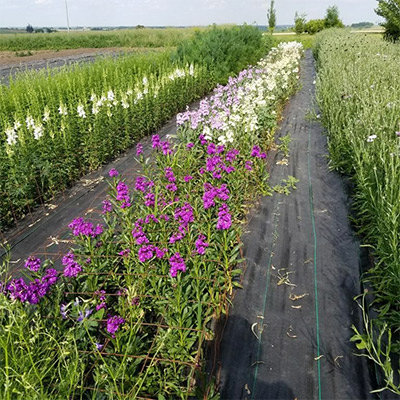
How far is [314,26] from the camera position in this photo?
4600 centimetres

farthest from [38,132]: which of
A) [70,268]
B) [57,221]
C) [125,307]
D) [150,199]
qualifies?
[125,307]

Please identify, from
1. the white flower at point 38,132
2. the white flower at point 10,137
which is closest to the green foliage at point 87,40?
the white flower at point 38,132

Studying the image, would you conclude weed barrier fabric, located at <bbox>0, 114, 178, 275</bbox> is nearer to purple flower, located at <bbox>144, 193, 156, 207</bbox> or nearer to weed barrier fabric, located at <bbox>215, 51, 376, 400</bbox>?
purple flower, located at <bbox>144, 193, 156, 207</bbox>

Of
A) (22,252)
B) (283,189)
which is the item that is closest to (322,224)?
(283,189)

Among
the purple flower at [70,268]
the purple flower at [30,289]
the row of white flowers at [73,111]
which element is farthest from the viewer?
the row of white flowers at [73,111]

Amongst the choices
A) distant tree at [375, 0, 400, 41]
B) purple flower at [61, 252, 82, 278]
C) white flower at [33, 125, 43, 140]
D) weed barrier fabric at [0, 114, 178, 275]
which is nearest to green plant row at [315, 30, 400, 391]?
purple flower at [61, 252, 82, 278]

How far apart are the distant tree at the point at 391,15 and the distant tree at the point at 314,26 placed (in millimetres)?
25604

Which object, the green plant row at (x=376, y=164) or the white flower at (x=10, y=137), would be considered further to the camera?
the white flower at (x=10, y=137)

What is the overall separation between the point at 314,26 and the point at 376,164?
1900 inches

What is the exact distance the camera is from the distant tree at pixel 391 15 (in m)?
20.2

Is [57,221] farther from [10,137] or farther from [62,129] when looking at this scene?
[62,129]

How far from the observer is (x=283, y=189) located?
521 cm

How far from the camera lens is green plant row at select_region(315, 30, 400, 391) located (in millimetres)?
2932

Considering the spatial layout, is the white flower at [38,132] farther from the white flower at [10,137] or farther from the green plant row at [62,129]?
the white flower at [10,137]
